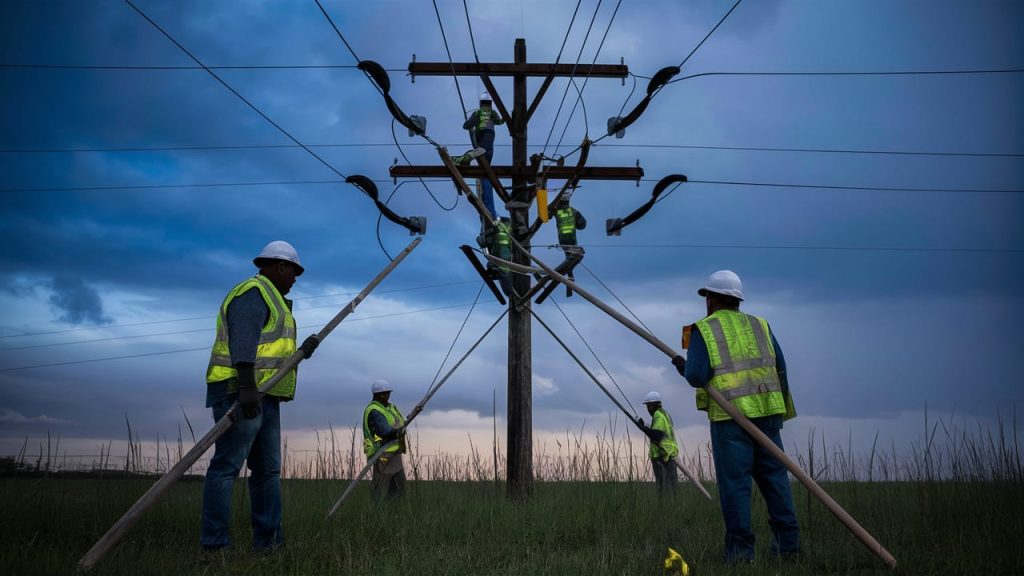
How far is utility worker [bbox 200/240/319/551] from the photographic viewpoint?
17.7 ft

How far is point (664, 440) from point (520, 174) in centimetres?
459

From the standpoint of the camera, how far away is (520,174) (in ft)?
36.7

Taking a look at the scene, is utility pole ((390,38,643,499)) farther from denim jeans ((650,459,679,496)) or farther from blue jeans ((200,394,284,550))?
blue jeans ((200,394,284,550))

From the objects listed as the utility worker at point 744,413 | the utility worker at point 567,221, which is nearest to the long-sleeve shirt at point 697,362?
the utility worker at point 744,413

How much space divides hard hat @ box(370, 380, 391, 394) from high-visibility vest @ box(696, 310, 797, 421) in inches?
255

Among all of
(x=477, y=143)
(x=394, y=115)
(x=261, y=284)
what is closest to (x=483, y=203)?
(x=477, y=143)

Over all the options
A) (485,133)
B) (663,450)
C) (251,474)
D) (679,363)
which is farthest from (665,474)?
(251,474)

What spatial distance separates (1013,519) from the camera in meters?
6.91

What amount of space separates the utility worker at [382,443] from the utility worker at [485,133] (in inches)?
118

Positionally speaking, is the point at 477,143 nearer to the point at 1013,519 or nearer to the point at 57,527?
the point at 57,527

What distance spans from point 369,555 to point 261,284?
1.96m

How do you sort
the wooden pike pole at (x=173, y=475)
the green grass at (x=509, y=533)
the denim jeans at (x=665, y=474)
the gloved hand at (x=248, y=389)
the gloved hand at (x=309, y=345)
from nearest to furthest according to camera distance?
1. the wooden pike pole at (x=173, y=475)
2. the green grass at (x=509, y=533)
3. the gloved hand at (x=248, y=389)
4. the gloved hand at (x=309, y=345)
5. the denim jeans at (x=665, y=474)

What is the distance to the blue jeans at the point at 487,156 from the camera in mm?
11172

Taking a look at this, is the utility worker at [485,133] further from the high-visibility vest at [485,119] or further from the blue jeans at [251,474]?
the blue jeans at [251,474]
